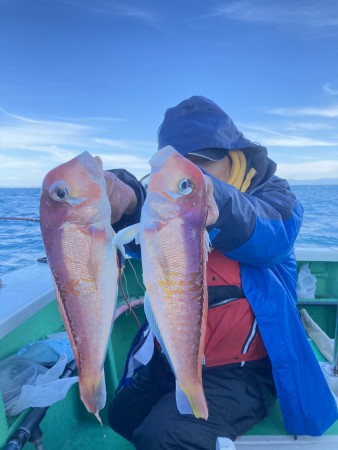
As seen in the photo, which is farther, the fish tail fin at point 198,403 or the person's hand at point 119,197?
the person's hand at point 119,197

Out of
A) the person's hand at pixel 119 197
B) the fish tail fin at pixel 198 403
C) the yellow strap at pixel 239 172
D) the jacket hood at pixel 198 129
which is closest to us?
the fish tail fin at pixel 198 403

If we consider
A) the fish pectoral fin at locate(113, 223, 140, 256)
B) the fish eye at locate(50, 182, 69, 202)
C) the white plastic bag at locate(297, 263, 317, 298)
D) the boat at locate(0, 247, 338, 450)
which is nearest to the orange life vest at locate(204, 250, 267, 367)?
the boat at locate(0, 247, 338, 450)

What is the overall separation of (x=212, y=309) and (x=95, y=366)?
103cm

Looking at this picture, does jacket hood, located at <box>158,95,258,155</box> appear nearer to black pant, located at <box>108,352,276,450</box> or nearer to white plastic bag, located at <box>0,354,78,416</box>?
black pant, located at <box>108,352,276,450</box>

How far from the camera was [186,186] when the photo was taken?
1.29m

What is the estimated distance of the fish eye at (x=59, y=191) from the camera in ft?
4.09

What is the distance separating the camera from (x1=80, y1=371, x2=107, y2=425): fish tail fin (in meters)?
1.27

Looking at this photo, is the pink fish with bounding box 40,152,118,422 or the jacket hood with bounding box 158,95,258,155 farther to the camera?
the jacket hood with bounding box 158,95,258,155

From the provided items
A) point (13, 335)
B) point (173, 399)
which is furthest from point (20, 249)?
point (173, 399)

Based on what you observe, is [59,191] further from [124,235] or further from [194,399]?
[194,399]

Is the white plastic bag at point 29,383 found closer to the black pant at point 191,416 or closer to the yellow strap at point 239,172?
the black pant at point 191,416

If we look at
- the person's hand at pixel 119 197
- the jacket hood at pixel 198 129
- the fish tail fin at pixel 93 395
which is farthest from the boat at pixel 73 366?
the jacket hood at pixel 198 129

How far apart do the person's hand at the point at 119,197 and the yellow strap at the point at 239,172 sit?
98 cm

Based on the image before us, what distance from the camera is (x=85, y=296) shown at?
1292 mm
